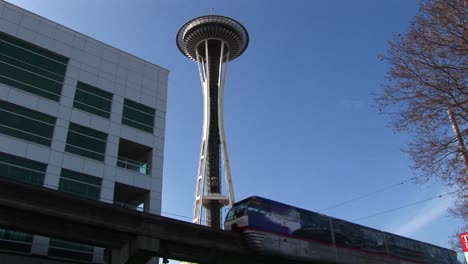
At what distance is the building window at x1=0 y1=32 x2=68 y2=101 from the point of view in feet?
106

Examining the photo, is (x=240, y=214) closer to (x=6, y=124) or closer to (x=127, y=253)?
(x=127, y=253)

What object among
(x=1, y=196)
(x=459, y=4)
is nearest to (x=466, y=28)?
(x=459, y=4)

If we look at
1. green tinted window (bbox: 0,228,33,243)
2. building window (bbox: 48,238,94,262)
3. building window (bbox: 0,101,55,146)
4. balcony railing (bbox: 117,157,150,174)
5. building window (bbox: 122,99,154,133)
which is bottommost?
building window (bbox: 48,238,94,262)

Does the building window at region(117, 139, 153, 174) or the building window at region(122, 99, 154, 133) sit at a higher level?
the building window at region(122, 99, 154, 133)

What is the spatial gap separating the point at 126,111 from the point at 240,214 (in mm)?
14874

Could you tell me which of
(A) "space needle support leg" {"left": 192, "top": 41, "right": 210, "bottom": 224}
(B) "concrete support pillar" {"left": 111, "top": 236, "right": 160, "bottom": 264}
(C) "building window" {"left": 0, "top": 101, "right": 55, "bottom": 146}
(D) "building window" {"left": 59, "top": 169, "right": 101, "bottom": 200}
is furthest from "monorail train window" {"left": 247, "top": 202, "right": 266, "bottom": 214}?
(A) "space needle support leg" {"left": 192, "top": 41, "right": 210, "bottom": 224}

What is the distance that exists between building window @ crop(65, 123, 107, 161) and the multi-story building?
0.24 feet

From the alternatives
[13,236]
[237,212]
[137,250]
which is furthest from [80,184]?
[237,212]

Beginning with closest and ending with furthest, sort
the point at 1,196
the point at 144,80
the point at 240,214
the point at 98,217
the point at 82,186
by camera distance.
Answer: the point at 1,196 < the point at 98,217 < the point at 240,214 < the point at 82,186 < the point at 144,80

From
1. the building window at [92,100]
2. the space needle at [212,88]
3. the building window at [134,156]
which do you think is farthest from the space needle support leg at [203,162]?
the building window at [92,100]

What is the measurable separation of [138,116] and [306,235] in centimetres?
1766

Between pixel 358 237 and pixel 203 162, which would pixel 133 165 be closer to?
pixel 358 237

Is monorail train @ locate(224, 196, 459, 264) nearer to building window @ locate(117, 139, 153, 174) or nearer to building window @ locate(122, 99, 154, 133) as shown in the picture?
building window @ locate(117, 139, 153, 174)

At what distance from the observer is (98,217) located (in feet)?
77.3
